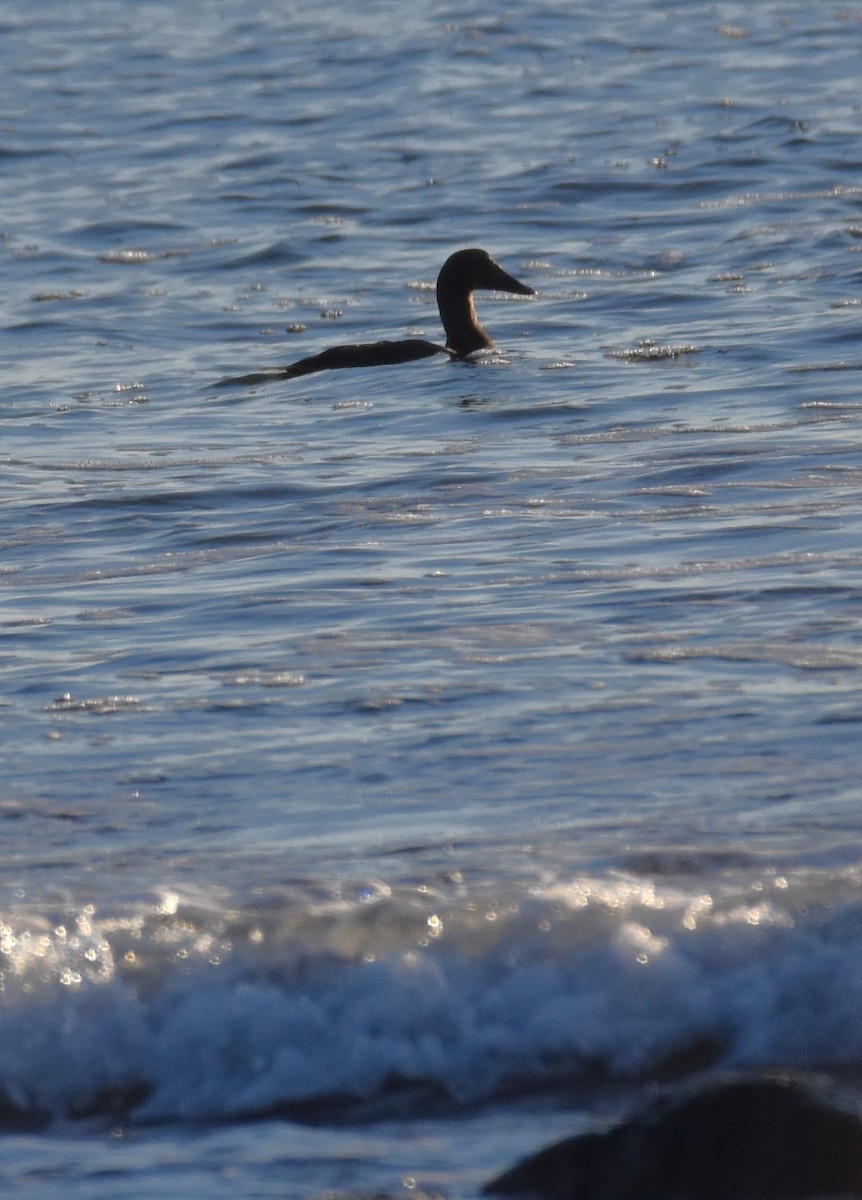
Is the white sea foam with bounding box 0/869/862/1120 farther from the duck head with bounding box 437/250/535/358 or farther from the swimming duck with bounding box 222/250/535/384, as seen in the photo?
the duck head with bounding box 437/250/535/358

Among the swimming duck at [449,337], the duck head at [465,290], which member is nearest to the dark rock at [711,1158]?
the swimming duck at [449,337]

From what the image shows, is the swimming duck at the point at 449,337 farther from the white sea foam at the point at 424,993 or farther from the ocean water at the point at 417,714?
the white sea foam at the point at 424,993

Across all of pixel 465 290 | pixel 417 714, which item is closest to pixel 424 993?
pixel 417 714

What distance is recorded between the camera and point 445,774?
529 cm

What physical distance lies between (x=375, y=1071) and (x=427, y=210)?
1315 cm

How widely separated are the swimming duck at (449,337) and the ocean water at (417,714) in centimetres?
17

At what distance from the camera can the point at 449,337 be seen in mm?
12578

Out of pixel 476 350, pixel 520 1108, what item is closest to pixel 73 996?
pixel 520 1108

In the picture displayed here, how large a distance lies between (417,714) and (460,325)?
707 cm

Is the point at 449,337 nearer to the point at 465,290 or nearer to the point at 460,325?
the point at 460,325

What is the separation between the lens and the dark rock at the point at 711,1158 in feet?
11.9

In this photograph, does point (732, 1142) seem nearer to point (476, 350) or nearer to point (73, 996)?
point (73, 996)

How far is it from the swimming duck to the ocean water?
0.17 metres

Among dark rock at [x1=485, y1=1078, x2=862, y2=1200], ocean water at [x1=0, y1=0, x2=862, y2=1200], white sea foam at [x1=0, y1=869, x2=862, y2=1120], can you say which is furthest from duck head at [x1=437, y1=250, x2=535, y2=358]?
dark rock at [x1=485, y1=1078, x2=862, y2=1200]
